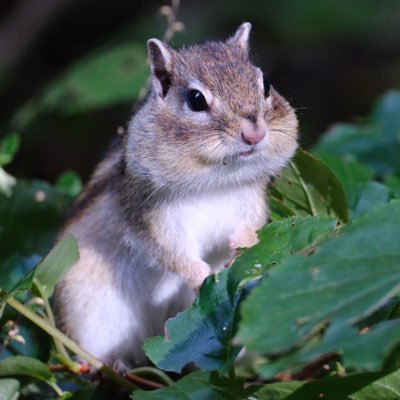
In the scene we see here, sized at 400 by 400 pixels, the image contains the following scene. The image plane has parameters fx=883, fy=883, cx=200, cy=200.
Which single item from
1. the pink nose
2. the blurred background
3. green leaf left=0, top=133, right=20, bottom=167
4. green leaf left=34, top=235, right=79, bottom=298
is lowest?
the blurred background

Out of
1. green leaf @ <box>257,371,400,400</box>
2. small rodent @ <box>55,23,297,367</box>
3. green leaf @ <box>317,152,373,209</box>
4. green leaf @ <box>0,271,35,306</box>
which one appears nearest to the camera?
green leaf @ <box>257,371,400,400</box>

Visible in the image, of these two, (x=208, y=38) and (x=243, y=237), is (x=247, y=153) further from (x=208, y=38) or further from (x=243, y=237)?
(x=208, y=38)

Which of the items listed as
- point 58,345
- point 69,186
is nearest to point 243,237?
point 58,345

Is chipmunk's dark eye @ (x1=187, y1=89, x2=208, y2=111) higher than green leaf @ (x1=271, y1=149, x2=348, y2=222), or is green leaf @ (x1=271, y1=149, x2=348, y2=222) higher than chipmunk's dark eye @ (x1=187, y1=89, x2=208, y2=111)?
chipmunk's dark eye @ (x1=187, y1=89, x2=208, y2=111)

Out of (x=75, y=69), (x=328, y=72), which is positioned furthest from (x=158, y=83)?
(x=328, y=72)

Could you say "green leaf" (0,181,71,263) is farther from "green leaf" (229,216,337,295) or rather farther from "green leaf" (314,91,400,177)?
"green leaf" (229,216,337,295)

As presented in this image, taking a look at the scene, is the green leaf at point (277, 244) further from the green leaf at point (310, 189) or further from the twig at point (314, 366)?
the green leaf at point (310, 189)

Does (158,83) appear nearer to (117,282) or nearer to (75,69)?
(117,282)

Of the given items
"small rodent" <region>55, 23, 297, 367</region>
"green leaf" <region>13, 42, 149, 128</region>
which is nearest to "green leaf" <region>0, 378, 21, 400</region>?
"small rodent" <region>55, 23, 297, 367</region>
